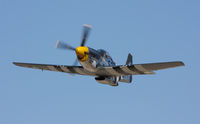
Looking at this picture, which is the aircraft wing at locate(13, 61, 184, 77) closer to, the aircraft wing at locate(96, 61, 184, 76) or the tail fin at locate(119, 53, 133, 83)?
the aircraft wing at locate(96, 61, 184, 76)

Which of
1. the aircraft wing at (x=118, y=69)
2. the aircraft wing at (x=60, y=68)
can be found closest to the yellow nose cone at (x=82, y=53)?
the aircraft wing at (x=118, y=69)

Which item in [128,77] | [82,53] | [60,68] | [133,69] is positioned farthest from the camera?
[128,77]

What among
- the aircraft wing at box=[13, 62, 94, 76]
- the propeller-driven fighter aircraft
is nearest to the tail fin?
the propeller-driven fighter aircraft

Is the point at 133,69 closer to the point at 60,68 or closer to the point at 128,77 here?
the point at 128,77

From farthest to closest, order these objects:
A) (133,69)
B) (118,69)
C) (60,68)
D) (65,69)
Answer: (60,68)
(65,69)
(118,69)
(133,69)

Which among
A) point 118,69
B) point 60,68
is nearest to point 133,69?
point 118,69

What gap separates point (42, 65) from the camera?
33219 millimetres

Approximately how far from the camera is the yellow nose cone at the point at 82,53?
1077 inches

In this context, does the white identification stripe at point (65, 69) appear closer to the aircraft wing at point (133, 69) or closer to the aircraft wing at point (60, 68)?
the aircraft wing at point (60, 68)

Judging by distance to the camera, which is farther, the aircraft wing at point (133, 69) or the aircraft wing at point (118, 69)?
the aircraft wing at point (133, 69)

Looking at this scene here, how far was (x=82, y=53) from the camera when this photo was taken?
89.9ft

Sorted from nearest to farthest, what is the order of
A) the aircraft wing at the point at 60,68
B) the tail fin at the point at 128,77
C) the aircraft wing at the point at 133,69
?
the aircraft wing at the point at 133,69 < the aircraft wing at the point at 60,68 < the tail fin at the point at 128,77

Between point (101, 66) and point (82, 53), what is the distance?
8.52ft

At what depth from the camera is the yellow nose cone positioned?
2736cm
